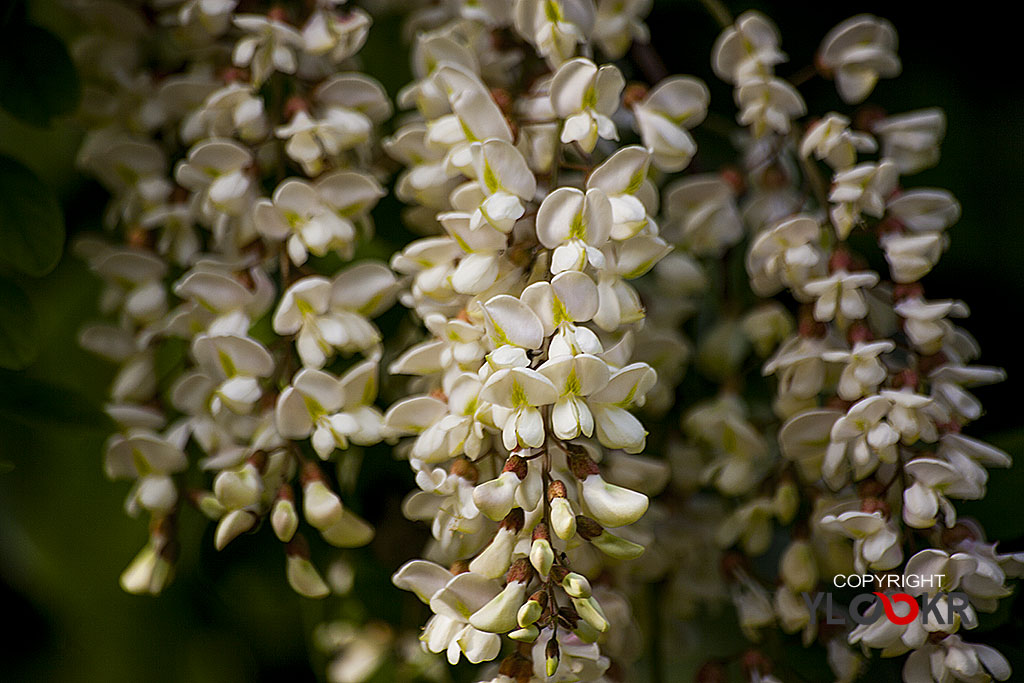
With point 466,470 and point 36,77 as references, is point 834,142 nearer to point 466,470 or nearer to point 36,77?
point 466,470

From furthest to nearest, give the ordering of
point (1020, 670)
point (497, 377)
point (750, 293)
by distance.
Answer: point (750, 293) < point (1020, 670) < point (497, 377)

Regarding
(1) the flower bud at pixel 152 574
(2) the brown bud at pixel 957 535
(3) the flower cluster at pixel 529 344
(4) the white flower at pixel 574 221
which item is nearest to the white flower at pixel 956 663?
(2) the brown bud at pixel 957 535

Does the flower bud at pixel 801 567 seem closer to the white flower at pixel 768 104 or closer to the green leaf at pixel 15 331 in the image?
the white flower at pixel 768 104

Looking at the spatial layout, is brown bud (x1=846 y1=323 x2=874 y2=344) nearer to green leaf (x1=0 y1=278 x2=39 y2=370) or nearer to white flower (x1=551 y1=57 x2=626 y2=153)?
white flower (x1=551 y1=57 x2=626 y2=153)

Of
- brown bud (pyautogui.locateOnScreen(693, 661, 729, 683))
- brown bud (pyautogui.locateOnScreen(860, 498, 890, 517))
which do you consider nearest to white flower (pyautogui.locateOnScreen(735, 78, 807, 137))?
brown bud (pyautogui.locateOnScreen(860, 498, 890, 517))

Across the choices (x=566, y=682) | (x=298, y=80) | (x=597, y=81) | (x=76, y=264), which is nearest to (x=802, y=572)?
(x=566, y=682)

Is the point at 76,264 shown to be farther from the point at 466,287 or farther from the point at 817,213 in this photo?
the point at 817,213

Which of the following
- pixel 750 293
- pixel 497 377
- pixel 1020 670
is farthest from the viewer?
pixel 750 293
